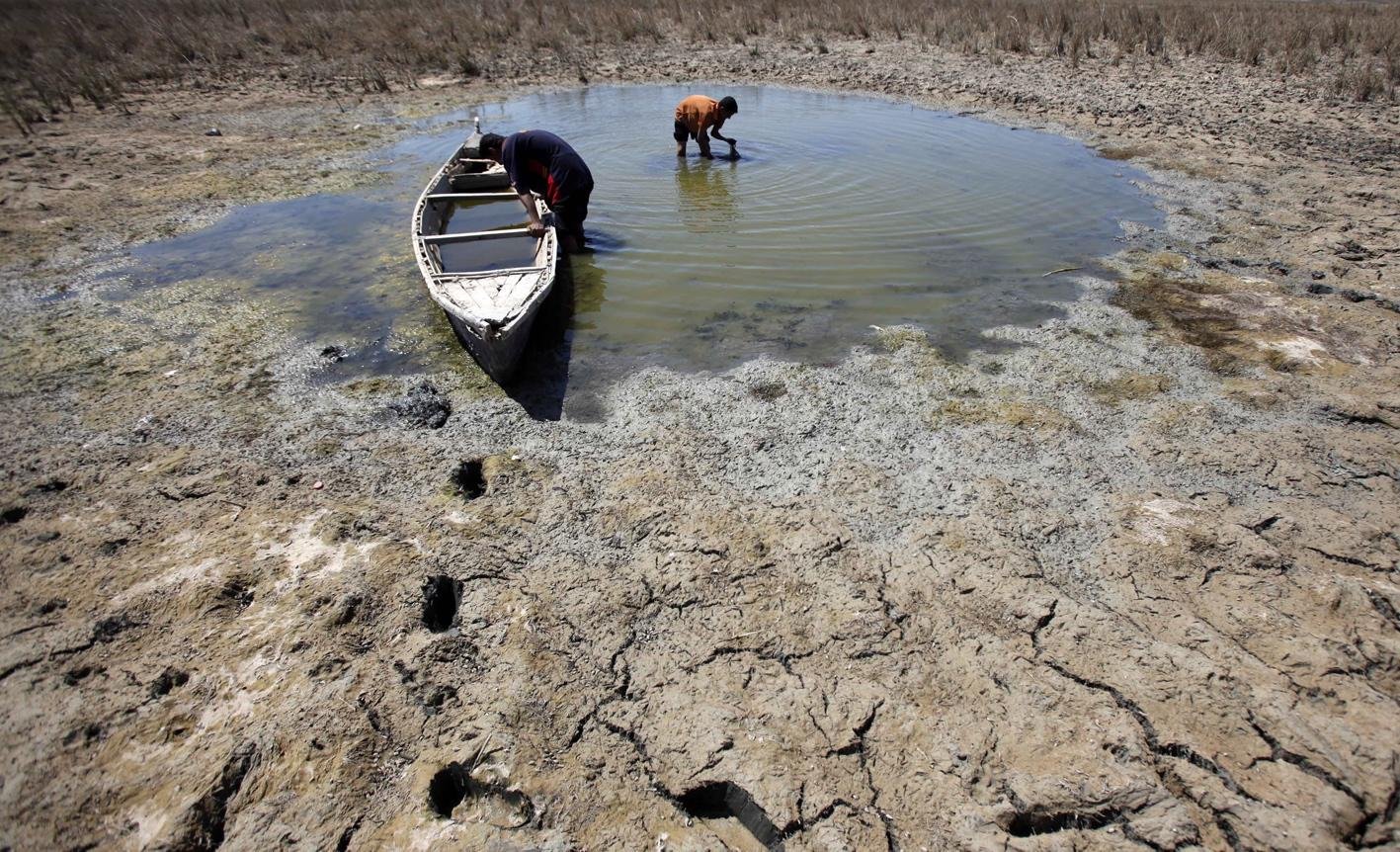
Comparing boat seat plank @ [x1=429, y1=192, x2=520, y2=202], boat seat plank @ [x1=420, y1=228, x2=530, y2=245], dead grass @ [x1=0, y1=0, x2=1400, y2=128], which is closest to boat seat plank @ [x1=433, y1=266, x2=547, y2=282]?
boat seat plank @ [x1=420, y1=228, x2=530, y2=245]

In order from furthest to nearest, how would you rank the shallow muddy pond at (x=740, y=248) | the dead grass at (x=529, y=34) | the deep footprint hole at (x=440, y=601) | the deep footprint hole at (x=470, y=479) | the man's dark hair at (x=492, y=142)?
the dead grass at (x=529, y=34), the man's dark hair at (x=492, y=142), the shallow muddy pond at (x=740, y=248), the deep footprint hole at (x=470, y=479), the deep footprint hole at (x=440, y=601)

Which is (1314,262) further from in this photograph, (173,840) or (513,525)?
(173,840)

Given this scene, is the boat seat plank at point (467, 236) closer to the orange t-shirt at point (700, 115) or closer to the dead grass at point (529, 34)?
the orange t-shirt at point (700, 115)

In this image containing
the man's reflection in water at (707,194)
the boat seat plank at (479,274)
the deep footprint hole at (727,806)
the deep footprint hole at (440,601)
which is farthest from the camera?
the man's reflection in water at (707,194)

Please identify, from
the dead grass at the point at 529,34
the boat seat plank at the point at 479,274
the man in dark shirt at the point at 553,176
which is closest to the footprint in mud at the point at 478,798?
the boat seat plank at the point at 479,274

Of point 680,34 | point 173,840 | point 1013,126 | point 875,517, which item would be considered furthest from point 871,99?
point 173,840

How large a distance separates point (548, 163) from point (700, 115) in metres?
3.33

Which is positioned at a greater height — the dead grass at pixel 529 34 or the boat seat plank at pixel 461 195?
the dead grass at pixel 529 34

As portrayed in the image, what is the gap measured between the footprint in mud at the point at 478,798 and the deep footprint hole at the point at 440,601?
747mm

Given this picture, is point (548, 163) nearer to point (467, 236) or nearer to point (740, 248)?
point (467, 236)

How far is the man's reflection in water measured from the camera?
7941mm

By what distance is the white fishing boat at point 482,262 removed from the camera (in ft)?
16.1

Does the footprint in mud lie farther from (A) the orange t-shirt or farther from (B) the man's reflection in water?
(A) the orange t-shirt

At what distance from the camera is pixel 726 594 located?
331cm
